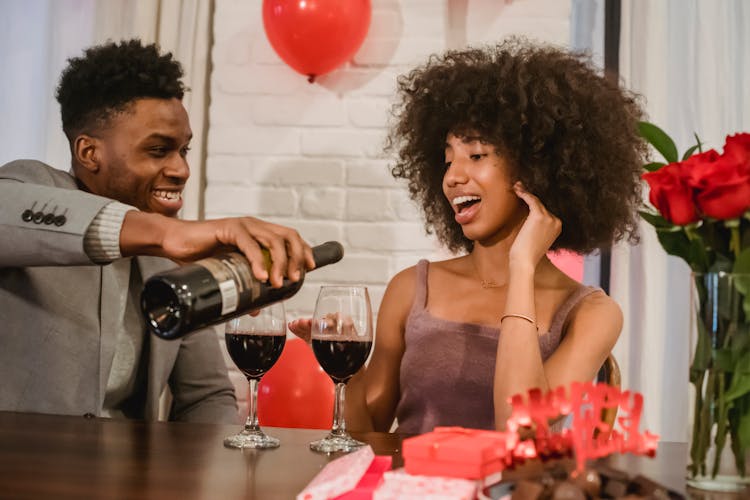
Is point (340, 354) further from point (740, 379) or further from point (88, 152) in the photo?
point (88, 152)

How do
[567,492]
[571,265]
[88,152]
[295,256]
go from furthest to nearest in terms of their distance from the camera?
1. [571,265]
2. [88,152]
3. [295,256]
4. [567,492]

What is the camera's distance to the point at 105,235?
1277 millimetres

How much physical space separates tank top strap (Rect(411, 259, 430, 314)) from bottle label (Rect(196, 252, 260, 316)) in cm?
74

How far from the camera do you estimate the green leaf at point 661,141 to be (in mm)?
954

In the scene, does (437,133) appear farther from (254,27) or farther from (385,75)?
(254,27)

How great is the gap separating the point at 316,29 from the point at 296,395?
3.03 feet

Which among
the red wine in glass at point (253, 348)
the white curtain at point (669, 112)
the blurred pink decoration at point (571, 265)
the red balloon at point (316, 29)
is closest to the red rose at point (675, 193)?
the red wine in glass at point (253, 348)

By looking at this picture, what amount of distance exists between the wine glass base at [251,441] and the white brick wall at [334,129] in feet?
4.23

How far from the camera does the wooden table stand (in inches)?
33.6

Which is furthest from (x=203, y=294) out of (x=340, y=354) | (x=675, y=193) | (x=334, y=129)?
(x=334, y=129)

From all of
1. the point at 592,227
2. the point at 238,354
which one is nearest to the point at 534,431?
the point at 238,354

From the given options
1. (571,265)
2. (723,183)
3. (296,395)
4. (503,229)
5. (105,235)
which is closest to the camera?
(723,183)

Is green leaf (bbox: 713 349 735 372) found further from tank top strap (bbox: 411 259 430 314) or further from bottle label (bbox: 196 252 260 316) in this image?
tank top strap (bbox: 411 259 430 314)

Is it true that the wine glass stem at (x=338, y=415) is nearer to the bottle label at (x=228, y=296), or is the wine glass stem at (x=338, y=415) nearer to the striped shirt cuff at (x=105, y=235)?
the bottle label at (x=228, y=296)
